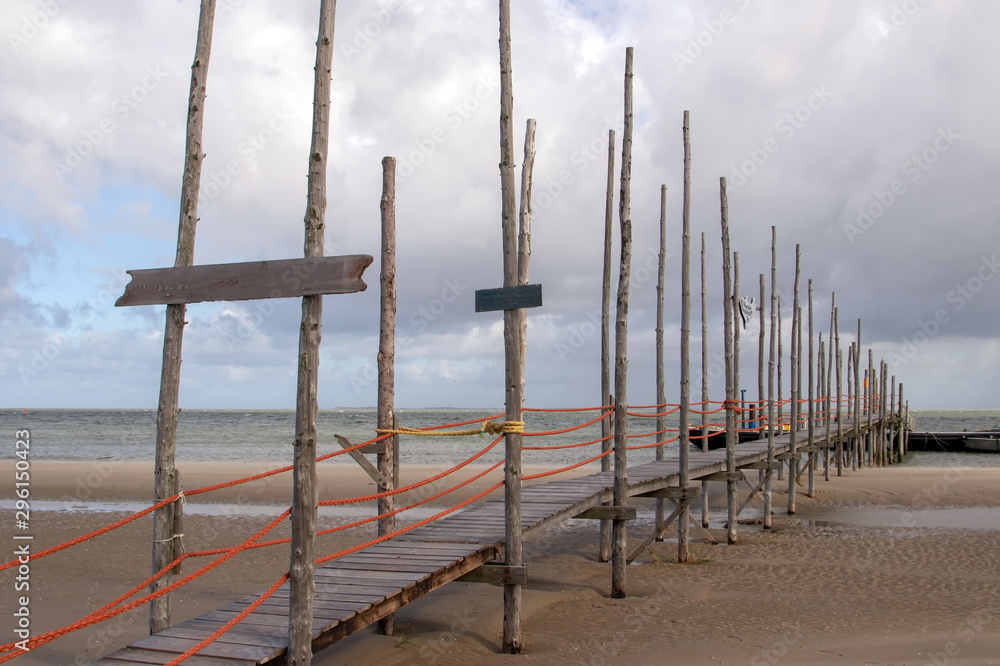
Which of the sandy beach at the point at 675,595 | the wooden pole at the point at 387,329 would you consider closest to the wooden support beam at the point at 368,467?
the wooden pole at the point at 387,329

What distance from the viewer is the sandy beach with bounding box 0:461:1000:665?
20.5 feet

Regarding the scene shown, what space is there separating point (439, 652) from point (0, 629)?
383 centimetres

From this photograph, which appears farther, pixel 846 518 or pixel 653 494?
pixel 846 518

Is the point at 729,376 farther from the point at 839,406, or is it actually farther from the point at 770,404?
the point at 839,406

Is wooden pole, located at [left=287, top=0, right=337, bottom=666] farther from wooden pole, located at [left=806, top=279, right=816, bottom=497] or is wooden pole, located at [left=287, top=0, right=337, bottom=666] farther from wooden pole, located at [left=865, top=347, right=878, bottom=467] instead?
wooden pole, located at [left=865, top=347, right=878, bottom=467]

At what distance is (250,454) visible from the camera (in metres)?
33.1

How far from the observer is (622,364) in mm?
7805

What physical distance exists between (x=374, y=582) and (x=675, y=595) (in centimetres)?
367

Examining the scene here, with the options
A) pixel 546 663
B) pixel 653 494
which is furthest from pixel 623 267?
pixel 546 663

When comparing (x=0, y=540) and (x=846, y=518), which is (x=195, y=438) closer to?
(x=0, y=540)

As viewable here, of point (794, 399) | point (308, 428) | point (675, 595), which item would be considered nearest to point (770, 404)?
point (794, 399)

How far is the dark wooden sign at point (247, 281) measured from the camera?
4332 millimetres

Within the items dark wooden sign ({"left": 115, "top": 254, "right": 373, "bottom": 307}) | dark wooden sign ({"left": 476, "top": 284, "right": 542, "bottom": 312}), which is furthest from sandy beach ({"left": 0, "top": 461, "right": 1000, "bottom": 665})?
dark wooden sign ({"left": 115, "top": 254, "right": 373, "bottom": 307})

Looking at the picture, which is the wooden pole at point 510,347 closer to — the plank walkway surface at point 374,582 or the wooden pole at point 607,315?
the plank walkway surface at point 374,582
